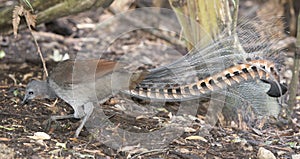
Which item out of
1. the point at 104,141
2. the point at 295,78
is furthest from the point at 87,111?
the point at 295,78

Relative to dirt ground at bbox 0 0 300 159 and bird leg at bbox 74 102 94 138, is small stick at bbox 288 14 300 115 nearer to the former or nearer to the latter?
dirt ground at bbox 0 0 300 159

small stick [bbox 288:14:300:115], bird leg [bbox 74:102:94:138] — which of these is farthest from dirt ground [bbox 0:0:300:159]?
small stick [bbox 288:14:300:115]

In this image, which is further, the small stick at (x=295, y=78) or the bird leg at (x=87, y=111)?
the small stick at (x=295, y=78)

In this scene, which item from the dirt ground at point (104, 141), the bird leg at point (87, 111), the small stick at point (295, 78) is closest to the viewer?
the dirt ground at point (104, 141)

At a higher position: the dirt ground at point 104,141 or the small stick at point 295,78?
the small stick at point 295,78

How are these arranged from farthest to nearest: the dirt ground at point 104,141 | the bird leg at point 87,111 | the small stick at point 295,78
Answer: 1. the small stick at point 295,78
2. the bird leg at point 87,111
3. the dirt ground at point 104,141

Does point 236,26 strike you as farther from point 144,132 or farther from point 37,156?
point 37,156

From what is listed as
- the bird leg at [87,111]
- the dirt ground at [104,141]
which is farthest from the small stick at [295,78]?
the bird leg at [87,111]

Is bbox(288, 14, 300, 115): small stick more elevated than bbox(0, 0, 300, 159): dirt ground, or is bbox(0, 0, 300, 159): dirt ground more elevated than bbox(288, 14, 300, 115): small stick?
bbox(288, 14, 300, 115): small stick

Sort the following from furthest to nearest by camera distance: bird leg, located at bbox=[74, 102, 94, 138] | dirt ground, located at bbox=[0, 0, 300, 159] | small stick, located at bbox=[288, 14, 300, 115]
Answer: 1. small stick, located at bbox=[288, 14, 300, 115]
2. bird leg, located at bbox=[74, 102, 94, 138]
3. dirt ground, located at bbox=[0, 0, 300, 159]

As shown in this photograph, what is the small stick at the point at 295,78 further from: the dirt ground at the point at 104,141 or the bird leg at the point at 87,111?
the bird leg at the point at 87,111

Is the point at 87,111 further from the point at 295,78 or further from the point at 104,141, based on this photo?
the point at 295,78

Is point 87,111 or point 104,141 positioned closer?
point 104,141
